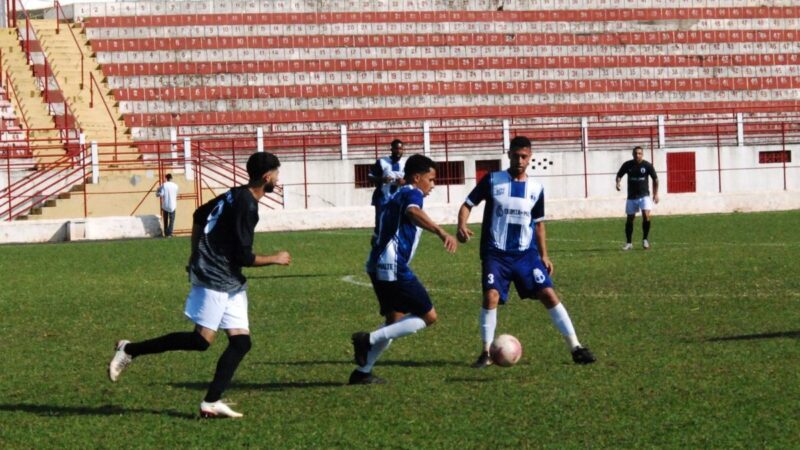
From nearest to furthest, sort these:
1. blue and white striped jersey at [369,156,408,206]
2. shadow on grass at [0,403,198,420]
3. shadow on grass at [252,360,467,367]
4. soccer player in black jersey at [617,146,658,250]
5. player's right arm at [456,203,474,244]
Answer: shadow on grass at [0,403,198,420] → shadow on grass at [252,360,467,367] → player's right arm at [456,203,474,244] → blue and white striped jersey at [369,156,408,206] → soccer player in black jersey at [617,146,658,250]

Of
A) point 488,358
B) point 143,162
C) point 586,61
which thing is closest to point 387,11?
point 586,61

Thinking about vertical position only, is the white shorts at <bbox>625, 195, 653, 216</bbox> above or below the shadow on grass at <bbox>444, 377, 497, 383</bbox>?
above

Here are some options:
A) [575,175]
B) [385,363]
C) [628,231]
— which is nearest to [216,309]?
[385,363]

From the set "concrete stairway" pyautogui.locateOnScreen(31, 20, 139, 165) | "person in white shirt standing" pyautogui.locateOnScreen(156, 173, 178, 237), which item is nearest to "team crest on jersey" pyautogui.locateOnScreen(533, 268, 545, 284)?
"person in white shirt standing" pyautogui.locateOnScreen(156, 173, 178, 237)

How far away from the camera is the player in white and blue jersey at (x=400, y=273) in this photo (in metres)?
10.2

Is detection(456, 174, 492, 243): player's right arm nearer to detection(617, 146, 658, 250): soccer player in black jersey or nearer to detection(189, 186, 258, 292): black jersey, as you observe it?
detection(189, 186, 258, 292): black jersey

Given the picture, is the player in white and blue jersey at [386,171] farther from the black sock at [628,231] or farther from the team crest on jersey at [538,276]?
the black sock at [628,231]

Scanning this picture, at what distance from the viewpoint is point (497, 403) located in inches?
365

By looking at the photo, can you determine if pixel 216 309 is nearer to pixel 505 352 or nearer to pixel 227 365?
pixel 227 365

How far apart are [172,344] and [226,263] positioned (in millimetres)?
752

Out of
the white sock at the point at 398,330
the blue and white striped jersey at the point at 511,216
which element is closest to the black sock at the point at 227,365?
the white sock at the point at 398,330

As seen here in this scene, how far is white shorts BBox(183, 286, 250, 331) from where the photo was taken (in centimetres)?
889

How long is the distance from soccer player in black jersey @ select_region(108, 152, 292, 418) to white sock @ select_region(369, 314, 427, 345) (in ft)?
4.49

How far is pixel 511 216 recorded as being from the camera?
37.3 ft
